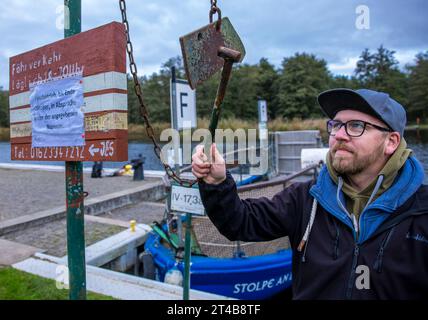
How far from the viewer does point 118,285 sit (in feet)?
12.8

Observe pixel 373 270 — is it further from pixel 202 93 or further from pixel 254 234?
pixel 202 93

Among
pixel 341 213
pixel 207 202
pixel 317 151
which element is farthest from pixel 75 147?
pixel 317 151

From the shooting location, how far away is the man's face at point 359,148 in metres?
1.75

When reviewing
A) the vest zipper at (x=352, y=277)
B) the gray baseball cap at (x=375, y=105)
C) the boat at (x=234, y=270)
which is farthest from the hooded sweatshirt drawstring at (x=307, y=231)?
the boat at (x=234, y=270)

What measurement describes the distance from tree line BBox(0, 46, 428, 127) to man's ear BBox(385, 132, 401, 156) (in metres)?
53.0

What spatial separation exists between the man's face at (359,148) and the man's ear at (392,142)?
0.02m

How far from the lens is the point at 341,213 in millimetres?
1722

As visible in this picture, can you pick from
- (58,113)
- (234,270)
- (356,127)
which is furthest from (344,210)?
(234,270)

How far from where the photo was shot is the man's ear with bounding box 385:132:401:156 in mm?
1769

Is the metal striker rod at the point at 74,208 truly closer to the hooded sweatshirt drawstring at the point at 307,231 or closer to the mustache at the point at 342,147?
the hooded sweatshirt drawstring at the point at 307,231

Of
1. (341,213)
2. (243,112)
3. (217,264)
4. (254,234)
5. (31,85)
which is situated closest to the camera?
(341,213)

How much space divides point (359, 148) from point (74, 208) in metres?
1.81

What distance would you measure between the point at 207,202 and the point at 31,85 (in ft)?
5.22

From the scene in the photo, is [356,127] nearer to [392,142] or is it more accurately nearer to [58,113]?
[392,142]
